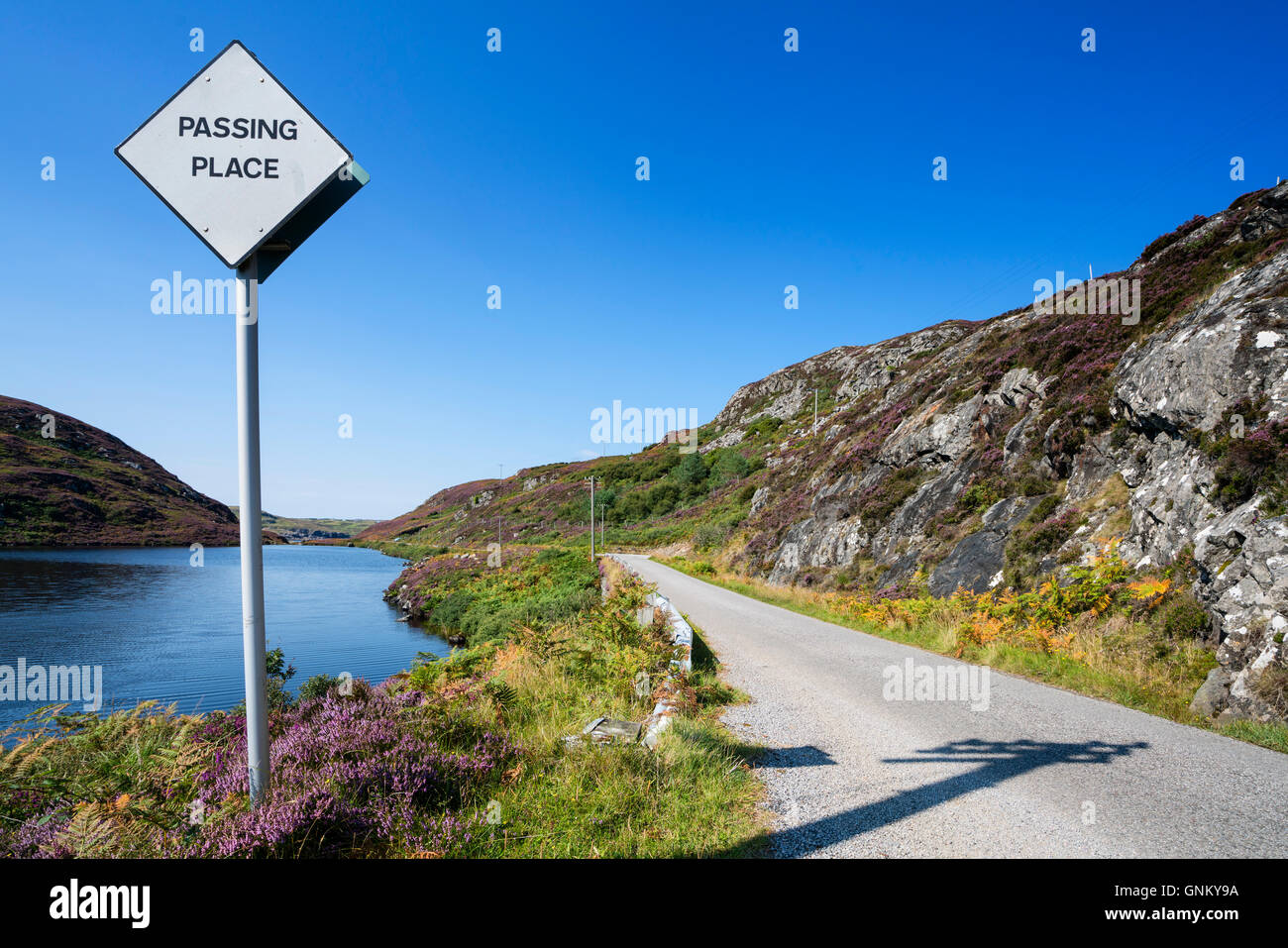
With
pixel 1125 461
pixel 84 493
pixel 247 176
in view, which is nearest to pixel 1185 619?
pixel 1125 461

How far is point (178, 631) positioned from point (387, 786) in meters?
31.0

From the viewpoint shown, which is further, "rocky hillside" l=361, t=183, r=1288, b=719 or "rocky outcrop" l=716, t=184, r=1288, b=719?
"rocky hillside" l=361, t=183, r=1288, b=719

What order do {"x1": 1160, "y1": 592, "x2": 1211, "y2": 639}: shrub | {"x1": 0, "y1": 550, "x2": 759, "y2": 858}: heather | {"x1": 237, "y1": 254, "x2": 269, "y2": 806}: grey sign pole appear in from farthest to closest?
{"x1": 1160, "y1": 592, "x2": 1211, "y2": 639}: shrub < {"x1": 0, "y1": 550, "x2": 759, "y2": 858}: heather < {"x1": 237, "y1": 254, "x2": 269, "y2": 806}: grey sign pole

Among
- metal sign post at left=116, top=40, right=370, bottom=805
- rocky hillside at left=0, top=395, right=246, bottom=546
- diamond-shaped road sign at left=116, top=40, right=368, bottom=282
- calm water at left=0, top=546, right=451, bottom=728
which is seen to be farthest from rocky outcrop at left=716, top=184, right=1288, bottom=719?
rocky hillside at left=0, top=395, right=246, bottom=546

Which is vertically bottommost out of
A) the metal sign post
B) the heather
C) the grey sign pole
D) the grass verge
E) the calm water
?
the calm water

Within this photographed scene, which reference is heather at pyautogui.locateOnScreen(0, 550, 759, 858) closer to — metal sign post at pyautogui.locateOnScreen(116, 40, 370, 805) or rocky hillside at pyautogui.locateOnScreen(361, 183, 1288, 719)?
metal sign post at pyautogui.locateOnScreen(116, 40, 370, 805)

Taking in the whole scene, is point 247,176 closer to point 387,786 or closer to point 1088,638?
point 387,786

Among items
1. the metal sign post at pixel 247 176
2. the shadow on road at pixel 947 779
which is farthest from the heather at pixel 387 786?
the metal sign post at pixel 247 176

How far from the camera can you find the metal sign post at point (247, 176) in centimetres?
285

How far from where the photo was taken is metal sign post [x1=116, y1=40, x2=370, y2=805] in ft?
9.34

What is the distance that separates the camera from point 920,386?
101ft

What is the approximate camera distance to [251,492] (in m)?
2.80

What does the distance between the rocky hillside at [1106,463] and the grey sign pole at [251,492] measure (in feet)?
30.3

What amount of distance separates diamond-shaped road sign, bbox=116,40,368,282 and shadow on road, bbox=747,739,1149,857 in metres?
4.63
